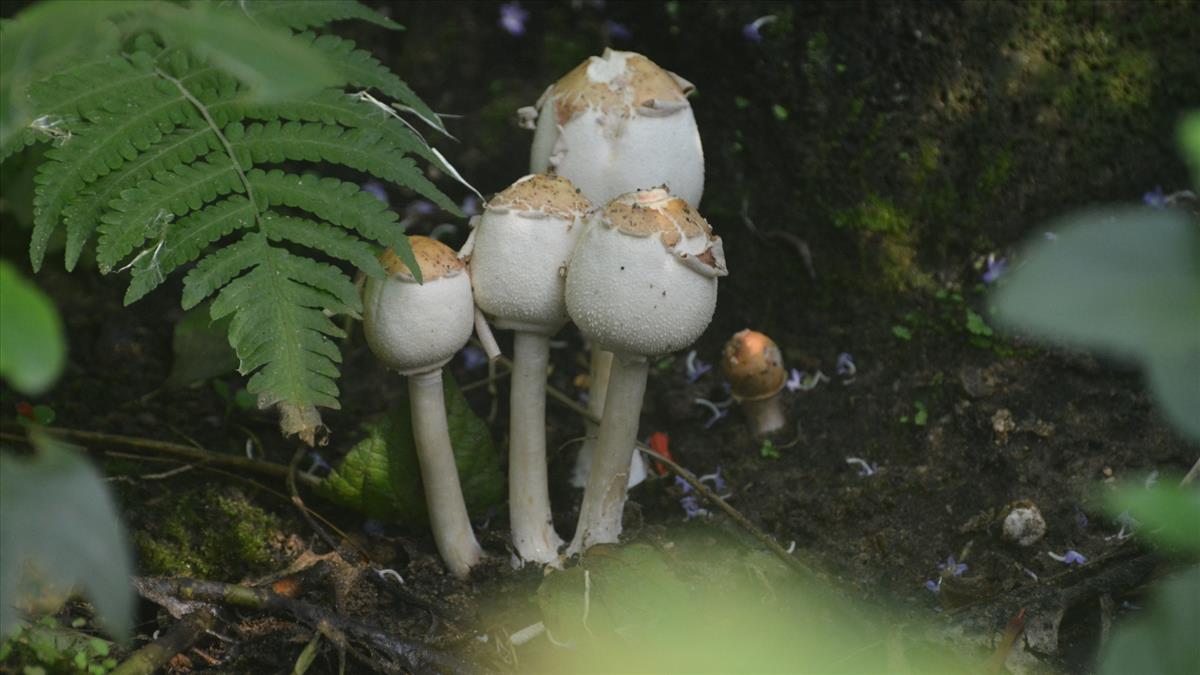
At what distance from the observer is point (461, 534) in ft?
8.68

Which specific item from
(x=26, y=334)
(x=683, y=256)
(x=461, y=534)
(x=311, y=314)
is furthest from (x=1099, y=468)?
(x=26, y=334)

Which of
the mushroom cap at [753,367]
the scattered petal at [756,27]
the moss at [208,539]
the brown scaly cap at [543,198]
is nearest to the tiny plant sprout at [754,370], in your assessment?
the mushroom cap at [753,367]

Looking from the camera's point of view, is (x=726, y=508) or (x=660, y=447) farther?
(x=660, y=447)

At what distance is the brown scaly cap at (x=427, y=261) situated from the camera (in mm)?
2305

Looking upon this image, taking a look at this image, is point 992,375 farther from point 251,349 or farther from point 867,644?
point 251,349

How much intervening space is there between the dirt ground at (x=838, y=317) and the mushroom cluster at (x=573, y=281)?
0.18 metres

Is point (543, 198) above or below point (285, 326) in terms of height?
above

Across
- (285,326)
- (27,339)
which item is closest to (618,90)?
(285,326)

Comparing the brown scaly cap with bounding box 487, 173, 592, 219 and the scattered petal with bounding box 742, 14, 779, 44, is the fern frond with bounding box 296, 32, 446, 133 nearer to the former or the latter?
the brown scaly cap with bounding box 487, 173, 592, 219

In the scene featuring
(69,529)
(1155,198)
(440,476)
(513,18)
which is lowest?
(440,476)

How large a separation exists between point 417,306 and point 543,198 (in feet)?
1.14

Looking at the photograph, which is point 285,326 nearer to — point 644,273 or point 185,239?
point 185,239

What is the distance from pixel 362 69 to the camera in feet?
7.96

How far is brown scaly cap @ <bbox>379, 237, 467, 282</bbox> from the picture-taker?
7.56 feet
